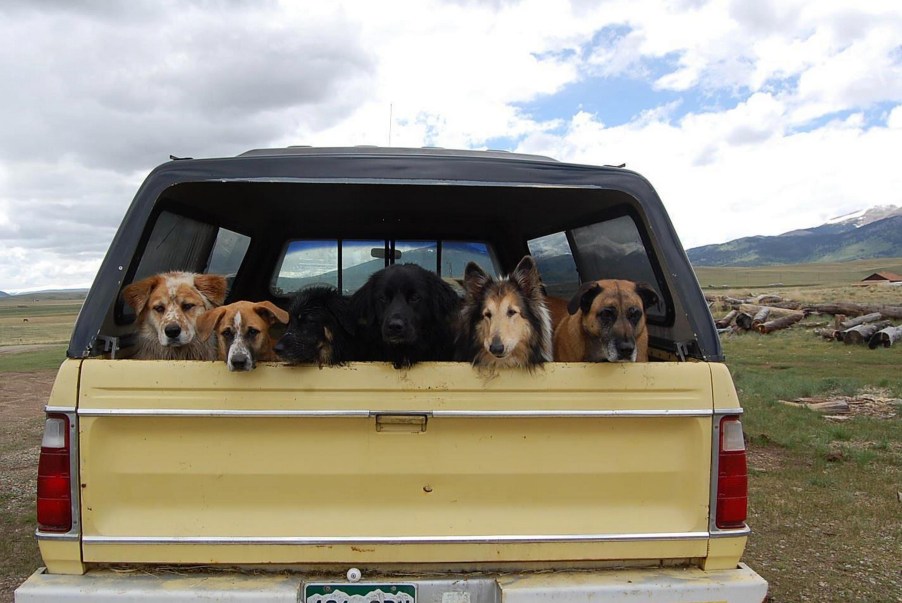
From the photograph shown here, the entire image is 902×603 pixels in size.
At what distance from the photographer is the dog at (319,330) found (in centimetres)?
296

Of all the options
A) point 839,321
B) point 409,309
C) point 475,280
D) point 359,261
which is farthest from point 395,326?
point 839,321

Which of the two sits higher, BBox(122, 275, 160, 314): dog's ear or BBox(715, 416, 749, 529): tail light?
BBox(122, 275, 160, 314): dog's ear

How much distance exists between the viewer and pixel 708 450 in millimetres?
2725

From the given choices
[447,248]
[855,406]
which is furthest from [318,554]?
[855,406]

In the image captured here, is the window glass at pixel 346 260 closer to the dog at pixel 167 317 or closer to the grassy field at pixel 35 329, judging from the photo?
the grassy field at pixel 35 329

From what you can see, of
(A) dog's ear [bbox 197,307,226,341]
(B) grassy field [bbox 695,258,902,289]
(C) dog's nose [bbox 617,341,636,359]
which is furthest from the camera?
(B) grassy field [bbox 695,258,902,289]

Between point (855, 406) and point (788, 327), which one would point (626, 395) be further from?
point (788, 327)

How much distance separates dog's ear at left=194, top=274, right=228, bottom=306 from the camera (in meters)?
4.02

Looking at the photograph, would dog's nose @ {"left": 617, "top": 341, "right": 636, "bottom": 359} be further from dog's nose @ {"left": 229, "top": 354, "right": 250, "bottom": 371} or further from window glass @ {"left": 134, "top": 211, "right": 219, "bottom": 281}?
window glass @ {"left": 134, "top": 211, "right": 219, "bottom": 281}

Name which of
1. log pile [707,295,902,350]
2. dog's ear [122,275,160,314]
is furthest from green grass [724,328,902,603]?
log pile [707,295,902,350]

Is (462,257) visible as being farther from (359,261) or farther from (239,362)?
(239,362)

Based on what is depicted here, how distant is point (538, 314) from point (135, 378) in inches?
73.5

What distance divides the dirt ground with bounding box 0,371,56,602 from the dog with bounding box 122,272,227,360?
2.23m

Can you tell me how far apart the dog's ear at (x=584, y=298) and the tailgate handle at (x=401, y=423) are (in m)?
1.23
